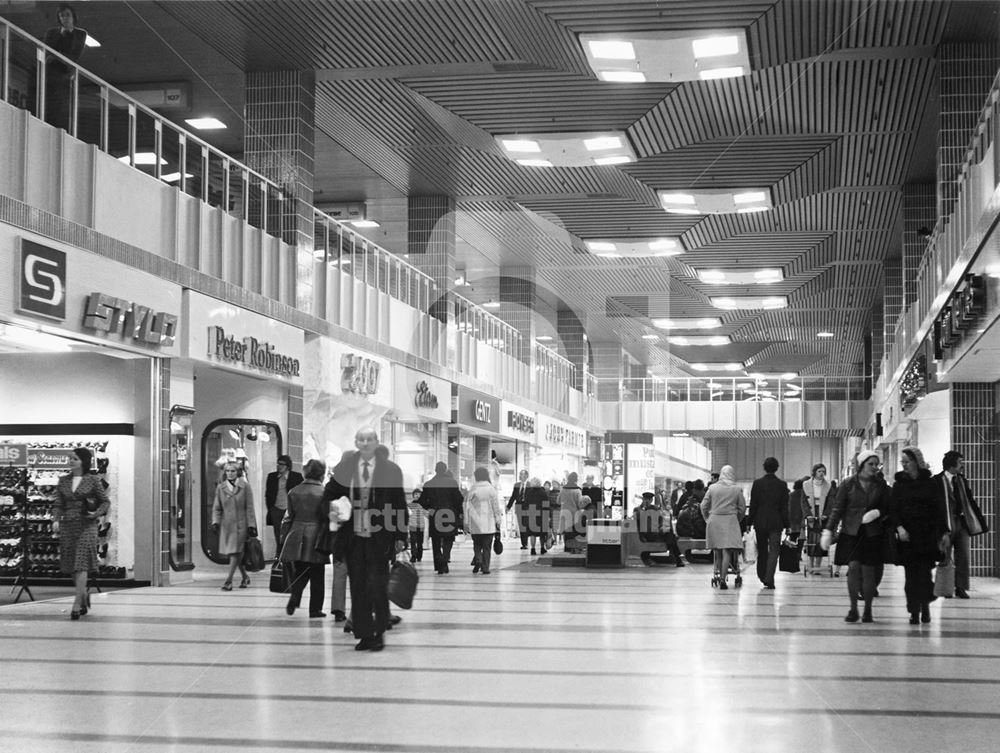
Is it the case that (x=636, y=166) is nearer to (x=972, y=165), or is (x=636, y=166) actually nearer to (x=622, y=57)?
(x=622, y=57)

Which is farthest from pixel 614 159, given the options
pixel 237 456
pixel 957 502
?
pixel 957 502

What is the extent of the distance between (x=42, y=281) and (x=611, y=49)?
704cm

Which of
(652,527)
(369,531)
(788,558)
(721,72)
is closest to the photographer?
(369,531)

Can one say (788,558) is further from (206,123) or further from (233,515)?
(206,123)

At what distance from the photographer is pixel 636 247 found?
2723 cm

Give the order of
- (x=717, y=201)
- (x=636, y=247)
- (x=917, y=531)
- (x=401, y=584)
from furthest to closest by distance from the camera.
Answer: (x=636, y=247) < (x=717, y=201) < (x=917, y=531) < (x=401, y=584)

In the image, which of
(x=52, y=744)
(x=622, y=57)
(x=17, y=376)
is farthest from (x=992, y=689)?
(x=17, y=376)

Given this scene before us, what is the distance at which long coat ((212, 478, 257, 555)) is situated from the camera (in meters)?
13.7

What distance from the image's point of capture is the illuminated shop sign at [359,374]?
19750mm

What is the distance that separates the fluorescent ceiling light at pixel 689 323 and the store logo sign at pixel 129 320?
87.2 feet

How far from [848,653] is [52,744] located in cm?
529

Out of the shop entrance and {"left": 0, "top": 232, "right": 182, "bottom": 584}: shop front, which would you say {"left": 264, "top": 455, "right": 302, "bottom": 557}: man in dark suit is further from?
the shop entrance

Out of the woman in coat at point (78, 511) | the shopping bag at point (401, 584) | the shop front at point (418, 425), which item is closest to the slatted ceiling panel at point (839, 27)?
the shopping bag at point (401, 584)

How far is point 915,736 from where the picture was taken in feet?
A: 18.4
